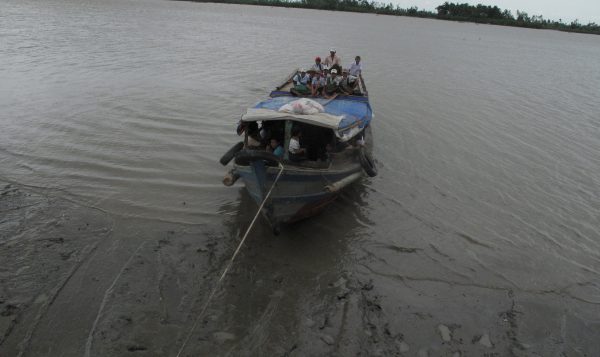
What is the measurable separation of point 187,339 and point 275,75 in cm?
1748

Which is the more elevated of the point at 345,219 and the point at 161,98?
the point at 161,98

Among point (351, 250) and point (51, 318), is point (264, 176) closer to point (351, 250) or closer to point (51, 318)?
point (351, 250)

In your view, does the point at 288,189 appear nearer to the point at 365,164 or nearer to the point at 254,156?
the point at 254,156

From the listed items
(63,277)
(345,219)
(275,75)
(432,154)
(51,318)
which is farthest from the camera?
(275,75)

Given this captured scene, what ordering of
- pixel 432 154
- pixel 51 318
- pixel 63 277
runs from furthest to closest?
pixel 432 154 < pixel 63 277 < pixel 51 318

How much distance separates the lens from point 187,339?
5242 mm

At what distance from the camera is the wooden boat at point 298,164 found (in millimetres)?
7020

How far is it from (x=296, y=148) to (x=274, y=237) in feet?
6.04

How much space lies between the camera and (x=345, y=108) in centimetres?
1014

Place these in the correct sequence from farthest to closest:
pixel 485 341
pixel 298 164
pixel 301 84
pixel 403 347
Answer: pixel 301 84 → pixel 298 164 → pixel 485 341 → pixel 403 347

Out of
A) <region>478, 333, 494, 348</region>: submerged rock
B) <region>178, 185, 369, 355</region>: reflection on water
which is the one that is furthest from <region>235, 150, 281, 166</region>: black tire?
<region>478, 333, 494, 348</region>: submerged rock

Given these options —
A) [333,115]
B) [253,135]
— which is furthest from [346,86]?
[253,135]

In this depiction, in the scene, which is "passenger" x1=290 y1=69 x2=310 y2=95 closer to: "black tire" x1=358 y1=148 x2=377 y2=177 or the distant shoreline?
"black tire" x1=358 y1=148 x2=377 y2=177

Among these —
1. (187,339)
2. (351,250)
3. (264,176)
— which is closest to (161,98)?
(264,176)
